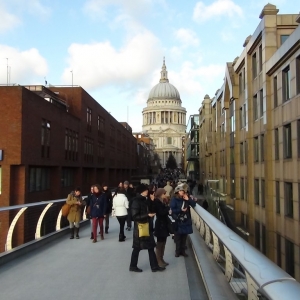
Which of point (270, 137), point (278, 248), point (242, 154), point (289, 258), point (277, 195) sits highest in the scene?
point (270, 137)

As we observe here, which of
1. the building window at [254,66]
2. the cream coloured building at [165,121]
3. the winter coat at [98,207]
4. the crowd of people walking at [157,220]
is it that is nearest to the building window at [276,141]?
the building window at [254,66]

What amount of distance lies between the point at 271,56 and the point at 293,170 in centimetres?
666

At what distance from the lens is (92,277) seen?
22.9ft

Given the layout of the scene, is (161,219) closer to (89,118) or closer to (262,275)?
(262,275)

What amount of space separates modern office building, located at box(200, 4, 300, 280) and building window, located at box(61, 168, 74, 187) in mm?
13560

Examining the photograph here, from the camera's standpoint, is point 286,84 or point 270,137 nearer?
point 286,84

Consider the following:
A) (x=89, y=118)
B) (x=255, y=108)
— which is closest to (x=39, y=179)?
(x=89, y=118)

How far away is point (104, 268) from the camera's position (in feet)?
25.2

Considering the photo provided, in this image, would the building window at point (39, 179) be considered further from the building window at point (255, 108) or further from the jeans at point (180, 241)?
the jeans at point (180, 241)

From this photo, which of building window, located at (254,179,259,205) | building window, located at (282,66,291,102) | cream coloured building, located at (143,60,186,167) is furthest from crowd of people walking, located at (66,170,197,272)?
cream coloured building, located at (143,60,186,167)

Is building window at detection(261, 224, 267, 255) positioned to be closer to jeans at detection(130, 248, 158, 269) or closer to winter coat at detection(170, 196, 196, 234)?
winter coat at detection(170, 196, 196, 234)

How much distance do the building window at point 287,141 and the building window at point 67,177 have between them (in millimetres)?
18934

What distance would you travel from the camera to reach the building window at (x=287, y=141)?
59.4ft

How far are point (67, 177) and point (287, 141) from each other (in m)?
20.6
